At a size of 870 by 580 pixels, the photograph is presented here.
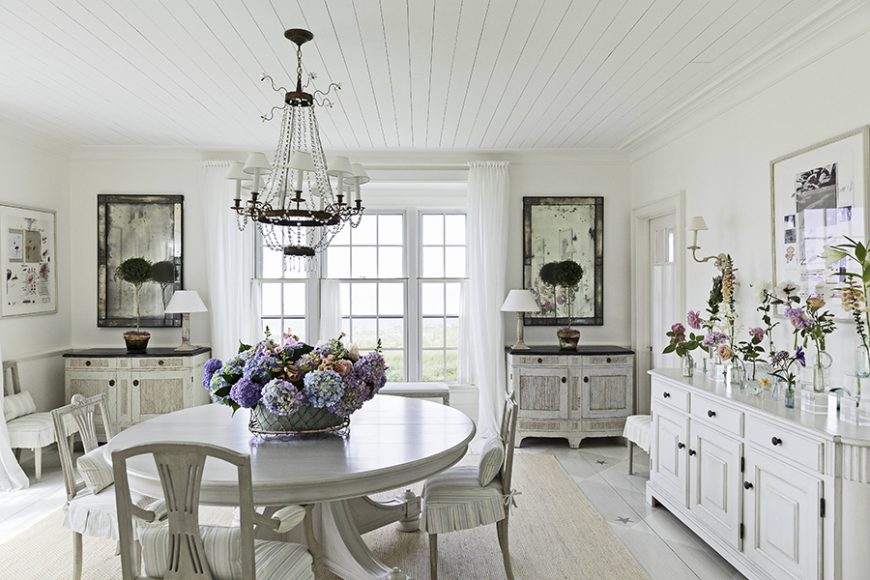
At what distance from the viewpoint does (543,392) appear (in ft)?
17.8

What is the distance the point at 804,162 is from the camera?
3133mm

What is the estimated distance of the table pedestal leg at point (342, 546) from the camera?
8.89 feet

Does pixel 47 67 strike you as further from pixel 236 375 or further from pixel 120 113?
pixel 236 375

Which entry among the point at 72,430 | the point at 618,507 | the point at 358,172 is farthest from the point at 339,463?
the point at 618,507

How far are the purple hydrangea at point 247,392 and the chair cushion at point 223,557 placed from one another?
1.95ft

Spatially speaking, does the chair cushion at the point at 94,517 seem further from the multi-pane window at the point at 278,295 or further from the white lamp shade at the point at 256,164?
the multi-pane window at the point at 278,295

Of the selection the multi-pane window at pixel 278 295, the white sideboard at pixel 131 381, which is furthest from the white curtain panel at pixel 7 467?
the multi-pane window at pixel 278 295

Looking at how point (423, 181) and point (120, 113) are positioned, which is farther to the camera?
point (423, 181)

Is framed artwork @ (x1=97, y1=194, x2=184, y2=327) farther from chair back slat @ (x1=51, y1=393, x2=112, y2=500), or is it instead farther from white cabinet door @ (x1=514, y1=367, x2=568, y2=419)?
white cabinet door @ (x1=514, y1=367, x2=568, y2=419)

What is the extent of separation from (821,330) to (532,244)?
3.32 metres

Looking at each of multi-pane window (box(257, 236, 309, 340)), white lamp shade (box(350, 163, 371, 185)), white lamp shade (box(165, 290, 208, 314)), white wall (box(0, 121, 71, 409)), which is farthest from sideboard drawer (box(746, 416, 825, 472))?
white wall (box(0, 121, 71, 409))

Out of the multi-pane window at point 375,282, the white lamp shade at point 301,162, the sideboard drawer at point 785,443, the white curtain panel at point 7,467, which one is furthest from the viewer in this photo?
the multi-pane window at point 375,282

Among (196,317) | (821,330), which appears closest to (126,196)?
(196,317)

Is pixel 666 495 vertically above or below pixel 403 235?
below
